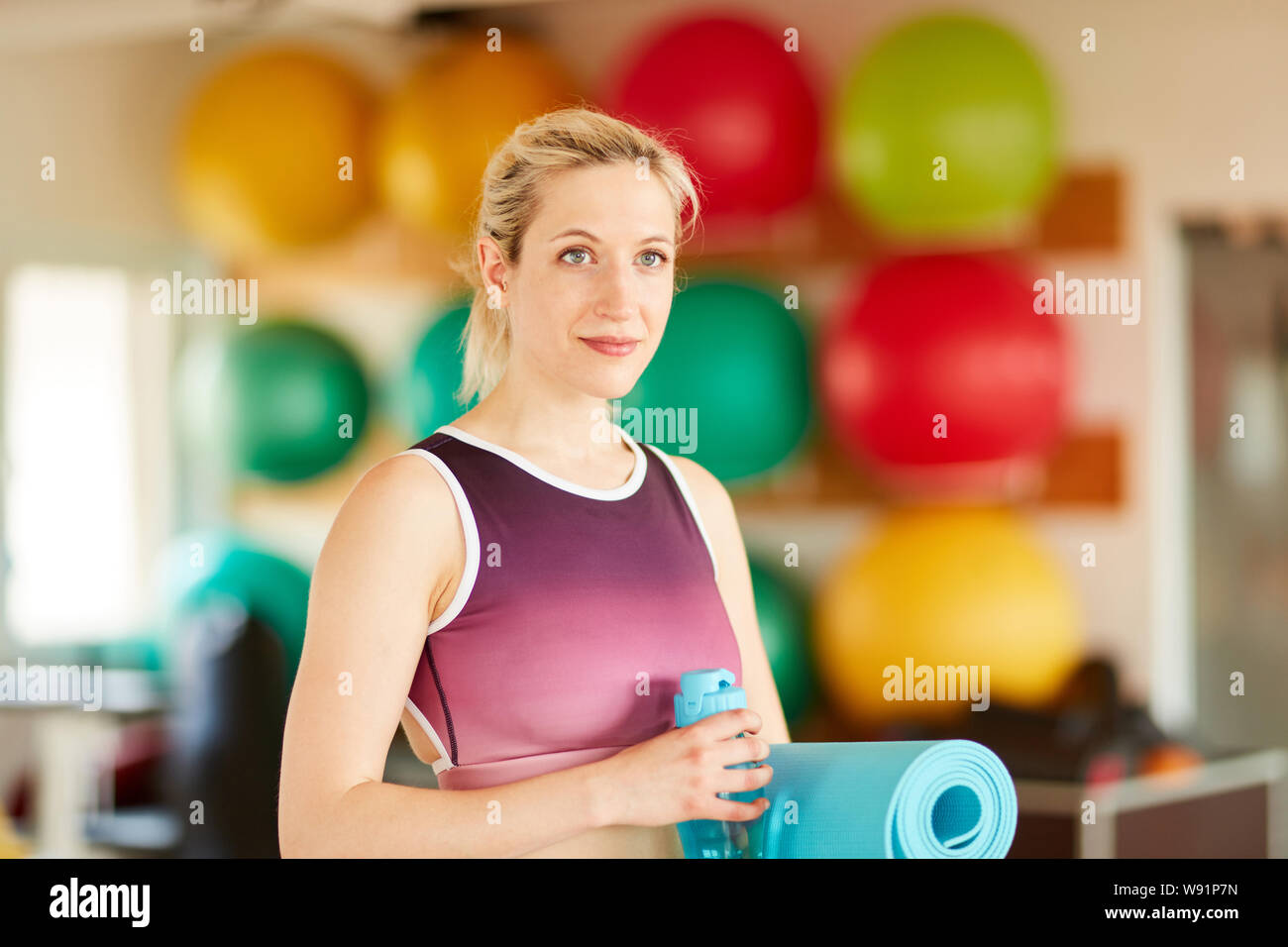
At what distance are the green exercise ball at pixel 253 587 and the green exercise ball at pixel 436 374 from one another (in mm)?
294

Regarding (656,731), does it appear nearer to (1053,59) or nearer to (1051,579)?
(1051,579)

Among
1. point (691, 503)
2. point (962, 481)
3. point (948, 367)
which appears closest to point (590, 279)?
point (691, 503)

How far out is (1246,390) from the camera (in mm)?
1801

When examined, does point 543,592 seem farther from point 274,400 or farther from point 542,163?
point 274,400

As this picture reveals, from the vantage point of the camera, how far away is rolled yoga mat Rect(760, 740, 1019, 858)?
74cm

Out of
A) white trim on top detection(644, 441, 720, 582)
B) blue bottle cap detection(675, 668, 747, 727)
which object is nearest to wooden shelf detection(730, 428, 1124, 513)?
white trim on top detection(644, 441, 720, 582)

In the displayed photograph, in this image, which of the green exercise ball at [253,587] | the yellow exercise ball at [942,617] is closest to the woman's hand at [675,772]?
the yellow exercise ball at [942,617]

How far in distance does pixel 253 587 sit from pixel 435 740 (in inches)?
44.7

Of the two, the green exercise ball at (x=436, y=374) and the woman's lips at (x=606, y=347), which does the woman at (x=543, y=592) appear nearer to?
the woman's lips at (x=606, y=347)

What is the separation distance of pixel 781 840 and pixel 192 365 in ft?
4.40

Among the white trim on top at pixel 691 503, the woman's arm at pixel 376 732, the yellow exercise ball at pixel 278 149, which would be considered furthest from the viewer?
the yellow exercise ball at pixel 278 149

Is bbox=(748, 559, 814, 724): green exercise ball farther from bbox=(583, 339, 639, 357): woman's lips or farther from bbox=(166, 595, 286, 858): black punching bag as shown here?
bbox=(583, 339, 639, 357): woman's lips

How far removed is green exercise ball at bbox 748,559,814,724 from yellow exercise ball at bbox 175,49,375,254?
757 millimetres

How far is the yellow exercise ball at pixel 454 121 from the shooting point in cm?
162
